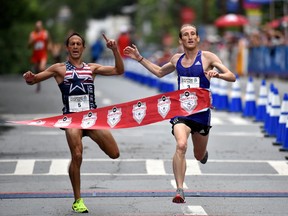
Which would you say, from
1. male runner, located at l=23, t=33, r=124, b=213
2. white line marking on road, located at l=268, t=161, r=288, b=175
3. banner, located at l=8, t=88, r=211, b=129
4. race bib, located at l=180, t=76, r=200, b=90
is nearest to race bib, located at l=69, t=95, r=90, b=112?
male runner, located at l=23, t=33, r=124, b=213

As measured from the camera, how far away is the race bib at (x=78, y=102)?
1179 centimetres

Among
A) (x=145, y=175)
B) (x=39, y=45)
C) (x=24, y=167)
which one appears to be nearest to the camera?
(x=145, y=175)

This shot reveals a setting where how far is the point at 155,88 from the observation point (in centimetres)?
3875

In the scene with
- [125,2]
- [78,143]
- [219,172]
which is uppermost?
[78,143]

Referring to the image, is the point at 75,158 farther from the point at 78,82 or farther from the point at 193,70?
the point at 193,70

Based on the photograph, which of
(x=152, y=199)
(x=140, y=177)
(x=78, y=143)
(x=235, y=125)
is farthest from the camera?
(x=235, y=125)

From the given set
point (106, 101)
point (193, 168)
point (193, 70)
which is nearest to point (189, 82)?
point (193, 70)

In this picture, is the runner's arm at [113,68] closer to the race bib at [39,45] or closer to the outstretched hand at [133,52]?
the outstretched hand at [133,52]

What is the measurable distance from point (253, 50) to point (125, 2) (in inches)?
3220

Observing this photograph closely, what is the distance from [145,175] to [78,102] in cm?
327

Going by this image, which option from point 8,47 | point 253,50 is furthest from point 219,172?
point 8,47

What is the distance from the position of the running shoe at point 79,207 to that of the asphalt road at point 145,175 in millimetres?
96

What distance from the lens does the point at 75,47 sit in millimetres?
11781

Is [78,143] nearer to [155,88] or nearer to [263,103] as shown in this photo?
[263,103]
